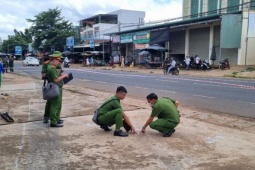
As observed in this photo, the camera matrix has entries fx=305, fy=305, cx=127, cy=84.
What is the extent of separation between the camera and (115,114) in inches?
230

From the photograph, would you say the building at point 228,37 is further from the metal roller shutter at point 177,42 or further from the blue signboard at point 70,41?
the blue signboard at point 70,41

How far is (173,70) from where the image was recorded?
2689 centimetres

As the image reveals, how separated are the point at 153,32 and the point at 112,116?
3360cm

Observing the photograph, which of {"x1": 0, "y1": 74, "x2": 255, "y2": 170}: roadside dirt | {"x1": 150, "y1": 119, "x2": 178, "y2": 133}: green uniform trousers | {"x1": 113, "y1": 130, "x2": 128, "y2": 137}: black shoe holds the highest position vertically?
{"x1": 150, "y1": 119, "x2": 178, "y2": 133}: green uniform trousers

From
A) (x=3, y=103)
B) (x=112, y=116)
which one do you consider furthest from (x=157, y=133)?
(x=3, y=103)

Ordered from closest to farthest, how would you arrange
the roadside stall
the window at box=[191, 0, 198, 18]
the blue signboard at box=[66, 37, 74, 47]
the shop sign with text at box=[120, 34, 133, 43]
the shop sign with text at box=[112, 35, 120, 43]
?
1. the roadside stall
2. the window at box=[191, 0, 198, 18]
3. the shop sign with text at box=[120, 34, 133, 43]
4. the shop sign with text at box=[112, 35, 120, 43]
5. the blue signboard at box=[66, 37, 74, 47]

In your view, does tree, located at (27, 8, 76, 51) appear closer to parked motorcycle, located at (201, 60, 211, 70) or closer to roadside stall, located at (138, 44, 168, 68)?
roadside stall, located at (138, 44, 168, 68)

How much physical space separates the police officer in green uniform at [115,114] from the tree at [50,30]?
5607cm

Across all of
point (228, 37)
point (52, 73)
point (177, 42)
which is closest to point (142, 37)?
point (177, 42)

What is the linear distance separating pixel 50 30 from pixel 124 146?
192ft

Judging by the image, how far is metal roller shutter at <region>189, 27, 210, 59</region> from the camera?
3347 cm

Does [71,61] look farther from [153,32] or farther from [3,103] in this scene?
[3,103]

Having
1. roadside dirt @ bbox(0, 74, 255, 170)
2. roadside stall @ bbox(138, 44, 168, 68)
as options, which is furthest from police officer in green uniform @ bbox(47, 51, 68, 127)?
roadside stall @ bbox(138, 44, 168, 68)

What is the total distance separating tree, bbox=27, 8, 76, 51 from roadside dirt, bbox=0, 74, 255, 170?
54.5 metres
